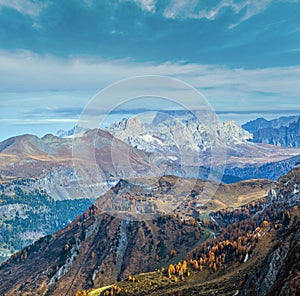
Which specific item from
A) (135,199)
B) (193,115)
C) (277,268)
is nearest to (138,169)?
(193,115)

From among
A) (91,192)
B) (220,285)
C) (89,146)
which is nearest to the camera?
(89,146)

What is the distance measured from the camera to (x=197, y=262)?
5738 inches

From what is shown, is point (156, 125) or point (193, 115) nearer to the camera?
point (193, 115)

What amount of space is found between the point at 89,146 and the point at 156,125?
42.3 feet

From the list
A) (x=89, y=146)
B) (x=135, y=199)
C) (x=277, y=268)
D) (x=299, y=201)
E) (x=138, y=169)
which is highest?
(x=89, y=146)

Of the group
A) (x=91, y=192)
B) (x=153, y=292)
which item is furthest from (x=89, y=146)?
(x=153, y=292)

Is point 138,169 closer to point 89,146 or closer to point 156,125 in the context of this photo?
point 89,146

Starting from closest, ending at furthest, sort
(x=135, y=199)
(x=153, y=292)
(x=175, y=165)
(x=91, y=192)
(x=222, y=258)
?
1. (x=175, y=165)
2. (x=91, y=192)
3. (x=135, y=199)
4. (x=153, y=292)
5. (x=222, y=258)

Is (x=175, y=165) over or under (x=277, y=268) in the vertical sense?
over

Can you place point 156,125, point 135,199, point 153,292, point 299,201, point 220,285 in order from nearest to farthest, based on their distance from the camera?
point 156,125 → point 135,199 → point 220,285 → point 153,292 → point 299,201

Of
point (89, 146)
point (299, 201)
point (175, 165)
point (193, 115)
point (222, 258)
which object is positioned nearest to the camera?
point (193, 115)

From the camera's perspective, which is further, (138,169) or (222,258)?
(222,258)

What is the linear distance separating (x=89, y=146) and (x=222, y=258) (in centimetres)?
10956

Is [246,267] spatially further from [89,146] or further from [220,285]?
[89,146]
